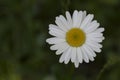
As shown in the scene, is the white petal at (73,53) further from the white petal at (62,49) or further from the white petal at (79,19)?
the white petal at (79,19)

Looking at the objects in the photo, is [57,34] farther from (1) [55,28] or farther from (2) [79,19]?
(2) [79,19]

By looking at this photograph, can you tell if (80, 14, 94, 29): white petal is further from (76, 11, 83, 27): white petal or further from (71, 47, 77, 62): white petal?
(71, 47, 77, 62): white petal

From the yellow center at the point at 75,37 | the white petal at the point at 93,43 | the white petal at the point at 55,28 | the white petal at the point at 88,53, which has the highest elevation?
the white petal at the point at 55,28

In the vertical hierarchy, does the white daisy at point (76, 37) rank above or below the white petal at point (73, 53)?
above

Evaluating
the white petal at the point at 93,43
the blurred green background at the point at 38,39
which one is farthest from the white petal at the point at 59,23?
the blurred green background at the point at 38,39

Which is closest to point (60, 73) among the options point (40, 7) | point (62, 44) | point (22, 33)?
point (62, 44)

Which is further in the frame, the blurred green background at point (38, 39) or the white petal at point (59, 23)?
the blurred green background at point (38, 39)

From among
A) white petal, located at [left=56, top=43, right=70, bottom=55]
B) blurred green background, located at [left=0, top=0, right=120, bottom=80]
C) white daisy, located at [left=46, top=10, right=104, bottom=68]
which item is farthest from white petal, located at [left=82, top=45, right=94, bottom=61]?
blurred green background, located at [left=0, top=0, right=120, bottom=80]

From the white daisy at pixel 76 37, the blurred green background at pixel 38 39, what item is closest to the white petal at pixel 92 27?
the white daisy at pixel 76 37
